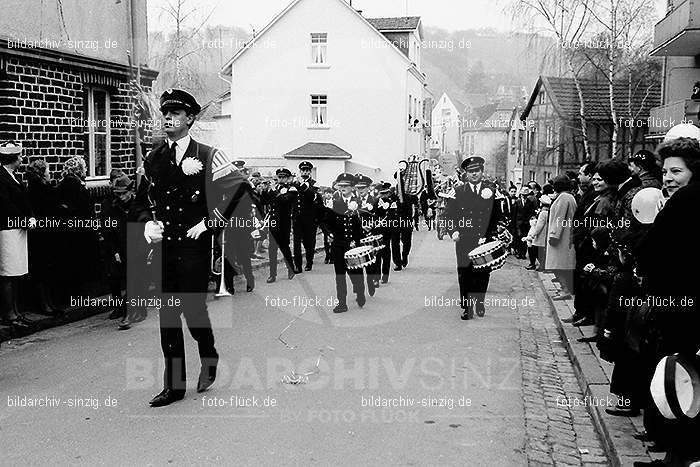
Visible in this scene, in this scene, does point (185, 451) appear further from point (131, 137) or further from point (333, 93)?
point (333, 93)

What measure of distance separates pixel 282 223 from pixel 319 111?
1010 inches

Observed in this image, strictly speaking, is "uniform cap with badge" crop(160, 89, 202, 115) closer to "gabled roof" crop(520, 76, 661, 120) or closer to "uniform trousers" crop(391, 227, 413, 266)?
"uniform trousers" crop(391, 227, 413, 266)

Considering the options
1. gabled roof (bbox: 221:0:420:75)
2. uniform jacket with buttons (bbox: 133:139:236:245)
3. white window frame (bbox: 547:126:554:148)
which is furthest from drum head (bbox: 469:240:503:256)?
white window frame (bbox: 547:126:554:148)

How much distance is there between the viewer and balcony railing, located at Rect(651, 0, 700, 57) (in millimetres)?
15867

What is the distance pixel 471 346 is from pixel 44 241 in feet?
18.2

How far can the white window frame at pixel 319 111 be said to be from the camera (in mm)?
38906

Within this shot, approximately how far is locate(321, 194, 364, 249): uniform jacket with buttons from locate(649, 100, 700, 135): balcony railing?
6.78m

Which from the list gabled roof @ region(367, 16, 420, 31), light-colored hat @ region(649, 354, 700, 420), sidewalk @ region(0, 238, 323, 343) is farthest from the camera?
gabled roof @ region(367, 16, 420, 31)

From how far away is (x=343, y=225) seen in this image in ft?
35.8

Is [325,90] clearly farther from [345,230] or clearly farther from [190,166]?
[190,166]

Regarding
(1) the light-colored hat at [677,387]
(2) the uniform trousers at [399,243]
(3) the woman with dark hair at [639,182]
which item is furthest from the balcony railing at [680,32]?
(1) the light-colored hat at [677,387]

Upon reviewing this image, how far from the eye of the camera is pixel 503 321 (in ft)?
33.2

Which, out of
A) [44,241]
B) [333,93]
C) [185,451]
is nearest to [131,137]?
[44,241]

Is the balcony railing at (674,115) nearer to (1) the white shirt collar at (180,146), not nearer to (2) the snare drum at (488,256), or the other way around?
(2) the snare drum at (488,256)
